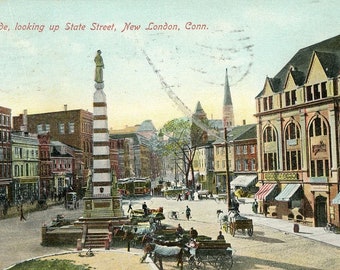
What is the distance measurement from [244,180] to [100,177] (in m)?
26.1

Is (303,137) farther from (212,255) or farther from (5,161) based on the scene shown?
(5,161)

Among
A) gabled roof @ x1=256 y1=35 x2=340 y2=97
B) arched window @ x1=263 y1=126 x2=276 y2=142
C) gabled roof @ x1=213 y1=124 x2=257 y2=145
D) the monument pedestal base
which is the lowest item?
the monument pedestal base

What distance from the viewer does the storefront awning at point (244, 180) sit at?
46125mm

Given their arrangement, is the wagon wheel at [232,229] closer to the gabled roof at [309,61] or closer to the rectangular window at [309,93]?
the rectangular window at [309,93]

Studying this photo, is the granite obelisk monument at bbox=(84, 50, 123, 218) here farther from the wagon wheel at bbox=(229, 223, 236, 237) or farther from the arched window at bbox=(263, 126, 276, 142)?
the arched window at bbox=(263, 126, 276, 142)

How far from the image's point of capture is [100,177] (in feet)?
79.2

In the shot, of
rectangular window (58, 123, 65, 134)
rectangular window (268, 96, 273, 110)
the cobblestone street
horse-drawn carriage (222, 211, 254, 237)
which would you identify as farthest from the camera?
rectangular window (58, 123, 65, 134)

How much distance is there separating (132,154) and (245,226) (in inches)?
2078

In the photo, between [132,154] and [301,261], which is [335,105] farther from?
[132,154]

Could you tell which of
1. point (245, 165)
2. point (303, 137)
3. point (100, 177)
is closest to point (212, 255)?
point (100, 177)

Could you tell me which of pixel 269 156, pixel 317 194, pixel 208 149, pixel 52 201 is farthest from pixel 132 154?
pixel 317 194

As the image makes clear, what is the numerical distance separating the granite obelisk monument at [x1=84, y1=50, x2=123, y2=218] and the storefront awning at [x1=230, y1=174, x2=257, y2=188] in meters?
24.1

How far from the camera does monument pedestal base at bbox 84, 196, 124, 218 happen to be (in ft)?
77.6

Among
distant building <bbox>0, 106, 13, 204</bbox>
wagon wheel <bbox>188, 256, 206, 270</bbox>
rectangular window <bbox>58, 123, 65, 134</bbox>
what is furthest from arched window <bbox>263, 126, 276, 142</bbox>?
distant building <bbox>0, 106, 13, 204</bbox>
